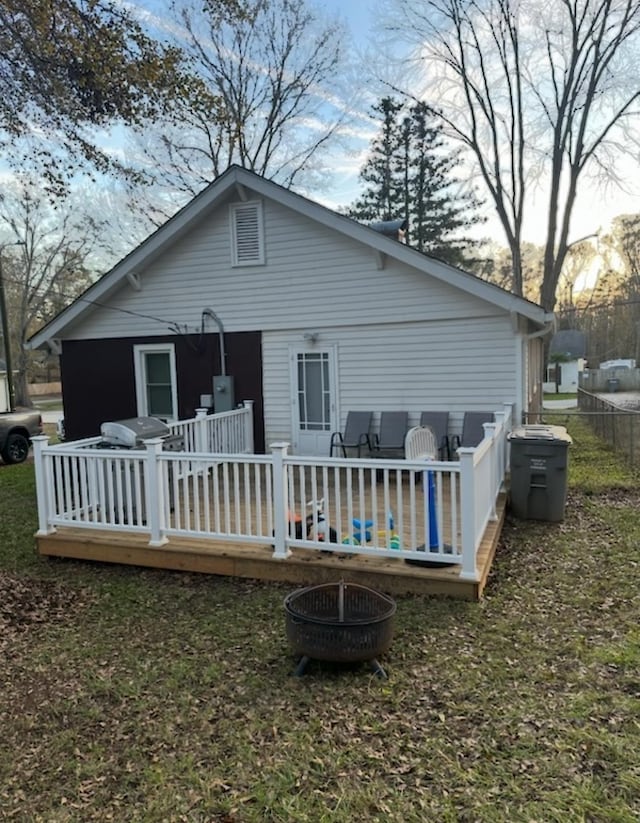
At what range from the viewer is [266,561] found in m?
4.96

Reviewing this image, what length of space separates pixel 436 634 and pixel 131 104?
6.44m

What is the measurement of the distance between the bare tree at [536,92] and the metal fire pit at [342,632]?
52.3 ft

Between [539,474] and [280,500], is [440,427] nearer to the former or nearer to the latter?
[539,474]

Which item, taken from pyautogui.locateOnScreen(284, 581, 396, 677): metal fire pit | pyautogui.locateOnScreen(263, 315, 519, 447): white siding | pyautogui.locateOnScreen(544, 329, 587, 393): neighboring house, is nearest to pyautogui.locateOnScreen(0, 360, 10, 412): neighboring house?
pyautogui.locateOnScreen(263, 315, 519, 447): white siding

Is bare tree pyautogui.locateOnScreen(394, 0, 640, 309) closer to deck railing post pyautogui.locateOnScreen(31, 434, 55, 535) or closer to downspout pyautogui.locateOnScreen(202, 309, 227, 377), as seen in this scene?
downspout pyautogui.locateOnScreen(202, 309, 227, 377)

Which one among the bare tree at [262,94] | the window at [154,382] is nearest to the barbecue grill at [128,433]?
the window at [154,382]

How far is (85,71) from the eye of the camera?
6246mm

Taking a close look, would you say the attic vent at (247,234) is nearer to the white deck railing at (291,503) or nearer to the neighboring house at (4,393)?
the white deck railing at (291,503)

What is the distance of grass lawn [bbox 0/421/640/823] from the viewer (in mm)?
2457

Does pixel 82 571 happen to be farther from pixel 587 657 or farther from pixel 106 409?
pixel 106 409

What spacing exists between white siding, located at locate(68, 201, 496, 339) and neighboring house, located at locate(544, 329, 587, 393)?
2875 cm

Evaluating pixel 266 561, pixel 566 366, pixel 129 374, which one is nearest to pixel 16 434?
pixel 129 374

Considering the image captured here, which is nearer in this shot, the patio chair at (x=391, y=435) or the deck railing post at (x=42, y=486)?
the deck railing post at (x=42, y=486)

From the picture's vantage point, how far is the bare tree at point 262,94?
728 inches
